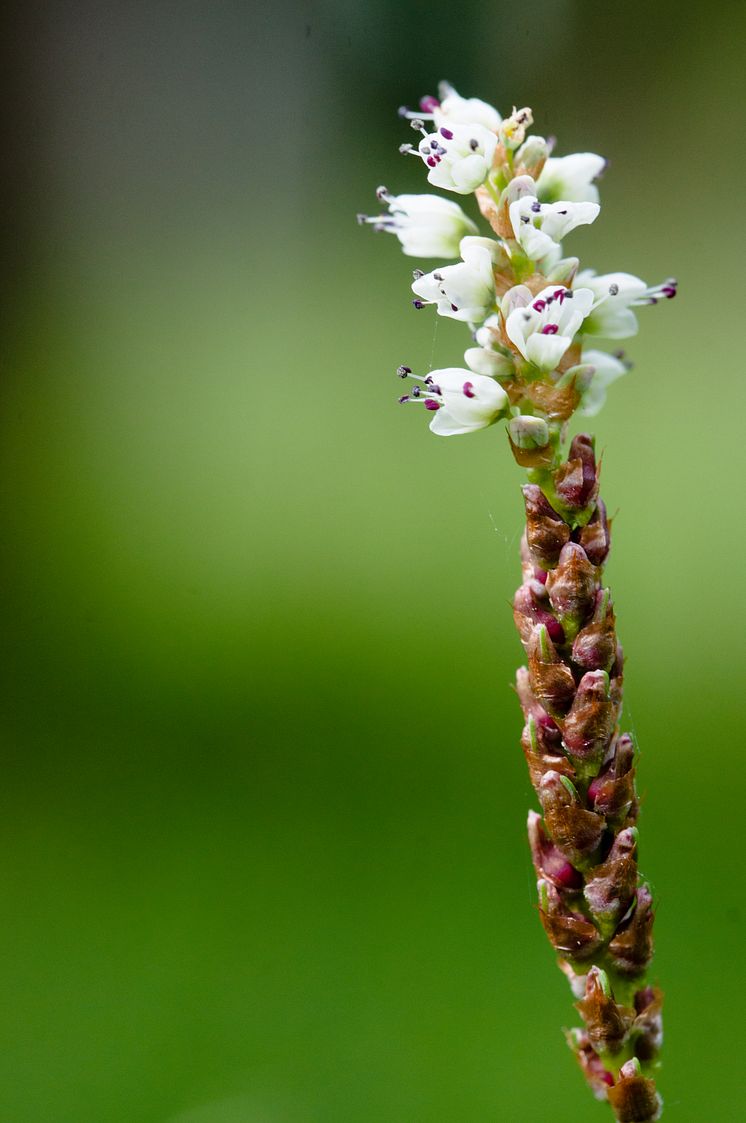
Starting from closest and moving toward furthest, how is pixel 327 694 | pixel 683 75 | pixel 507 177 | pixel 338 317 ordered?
1. pixel 507 177
2. pixel 327 694
3. pixel 683 75
4. pixel 338 317

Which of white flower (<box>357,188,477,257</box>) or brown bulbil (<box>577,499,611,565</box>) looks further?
white flower (<box>357,188,477,257</box>)

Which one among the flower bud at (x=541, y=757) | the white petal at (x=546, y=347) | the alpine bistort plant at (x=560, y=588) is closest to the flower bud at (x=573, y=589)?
the alpine bistort plant at (x=560, y=588)

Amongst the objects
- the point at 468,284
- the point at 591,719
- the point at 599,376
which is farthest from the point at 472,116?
the point at 591,719

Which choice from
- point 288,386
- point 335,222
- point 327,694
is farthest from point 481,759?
point 335,222

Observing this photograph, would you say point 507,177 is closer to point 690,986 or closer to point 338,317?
point 690,986

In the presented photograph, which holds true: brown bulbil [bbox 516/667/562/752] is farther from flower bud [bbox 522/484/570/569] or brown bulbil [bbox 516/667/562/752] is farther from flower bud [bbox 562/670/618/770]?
flower bud [bbox 522/484/570/569]

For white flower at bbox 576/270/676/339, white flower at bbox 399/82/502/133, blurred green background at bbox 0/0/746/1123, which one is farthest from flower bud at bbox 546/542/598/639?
blurred green background at bbox 0/0/746/1123

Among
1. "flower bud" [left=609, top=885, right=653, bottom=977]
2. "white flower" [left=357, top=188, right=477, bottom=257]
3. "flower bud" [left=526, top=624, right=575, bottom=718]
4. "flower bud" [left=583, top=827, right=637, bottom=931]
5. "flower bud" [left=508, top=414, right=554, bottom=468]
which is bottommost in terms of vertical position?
"flower bud" [left=609, top=885, right=653, bottom=977]
